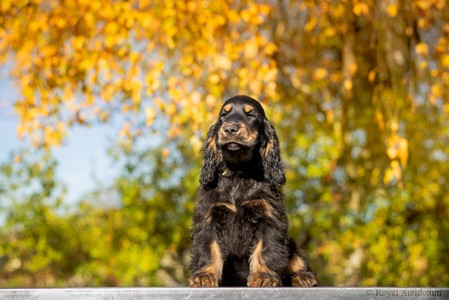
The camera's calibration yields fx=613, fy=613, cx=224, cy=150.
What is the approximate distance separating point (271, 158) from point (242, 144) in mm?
265

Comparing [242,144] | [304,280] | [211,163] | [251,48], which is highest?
[251,48]

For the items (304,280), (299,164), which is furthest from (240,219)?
(299,164)

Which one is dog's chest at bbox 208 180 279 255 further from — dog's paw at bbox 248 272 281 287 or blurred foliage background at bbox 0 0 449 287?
blurred foliage background at bbox 0 0 449 287

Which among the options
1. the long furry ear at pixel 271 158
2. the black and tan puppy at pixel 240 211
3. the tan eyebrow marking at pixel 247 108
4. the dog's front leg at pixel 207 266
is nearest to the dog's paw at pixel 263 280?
the black and tan puppy at pixel 240 211

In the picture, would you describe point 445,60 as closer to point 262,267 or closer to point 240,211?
point 240,211

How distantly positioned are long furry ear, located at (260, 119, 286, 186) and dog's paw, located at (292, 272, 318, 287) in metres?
0.56

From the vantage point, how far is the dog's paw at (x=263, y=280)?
3018 mm

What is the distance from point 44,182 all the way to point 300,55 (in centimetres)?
448

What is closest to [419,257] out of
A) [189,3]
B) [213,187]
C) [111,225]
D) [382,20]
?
[382,20]

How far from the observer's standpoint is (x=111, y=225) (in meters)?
9.61

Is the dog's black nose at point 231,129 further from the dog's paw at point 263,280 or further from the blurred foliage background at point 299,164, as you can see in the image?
the blurred foliage background at point 299,164

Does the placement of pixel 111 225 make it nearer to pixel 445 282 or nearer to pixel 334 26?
pixel 334 26

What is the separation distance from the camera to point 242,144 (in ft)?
10.7

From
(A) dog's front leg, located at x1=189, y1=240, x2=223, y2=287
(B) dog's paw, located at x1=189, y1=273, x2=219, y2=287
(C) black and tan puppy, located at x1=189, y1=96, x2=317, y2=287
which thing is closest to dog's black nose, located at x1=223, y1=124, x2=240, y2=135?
(C) black and tan puppy, located at x1=189, y1=96, x2=317, y2=287
